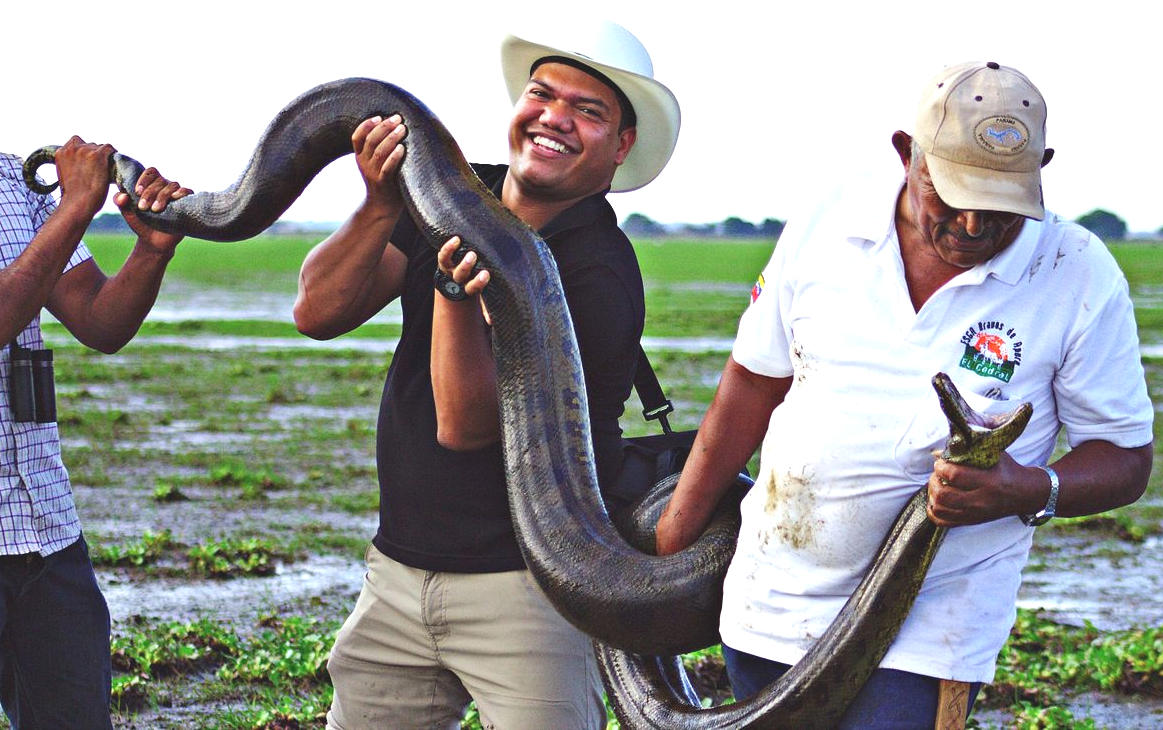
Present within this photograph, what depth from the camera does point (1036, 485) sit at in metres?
2.86

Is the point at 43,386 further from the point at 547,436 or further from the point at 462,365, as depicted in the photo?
the point at 547,436

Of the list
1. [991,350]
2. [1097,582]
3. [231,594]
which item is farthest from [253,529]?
[991,350]

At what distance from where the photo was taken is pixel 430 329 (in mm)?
3746

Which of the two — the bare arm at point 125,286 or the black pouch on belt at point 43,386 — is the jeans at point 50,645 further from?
the bare arm at point 125,286

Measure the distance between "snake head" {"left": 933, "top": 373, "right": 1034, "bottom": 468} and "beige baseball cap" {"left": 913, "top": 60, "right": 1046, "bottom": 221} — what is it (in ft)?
1.37

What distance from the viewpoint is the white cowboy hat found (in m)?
3.65

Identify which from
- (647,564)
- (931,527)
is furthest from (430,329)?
(931,527)

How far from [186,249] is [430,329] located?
94527 millimetres

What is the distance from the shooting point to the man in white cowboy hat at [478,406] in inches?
142

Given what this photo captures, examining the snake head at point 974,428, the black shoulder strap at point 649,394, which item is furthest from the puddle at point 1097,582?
the snake head at point 974,428

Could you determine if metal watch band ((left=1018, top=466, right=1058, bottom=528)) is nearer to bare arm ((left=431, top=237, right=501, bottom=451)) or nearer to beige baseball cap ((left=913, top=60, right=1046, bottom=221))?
beige baseball cap ((left=913, top=60, right=1046, bottom=221))

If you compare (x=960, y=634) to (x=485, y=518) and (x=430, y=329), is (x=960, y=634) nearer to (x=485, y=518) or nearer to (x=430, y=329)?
(x=485, y=518)

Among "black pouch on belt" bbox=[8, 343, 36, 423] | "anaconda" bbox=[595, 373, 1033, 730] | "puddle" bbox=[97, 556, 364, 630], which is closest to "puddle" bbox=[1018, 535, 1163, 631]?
"puddle" bbox=[97, 556, 364, 630]

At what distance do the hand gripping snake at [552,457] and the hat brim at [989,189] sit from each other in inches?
43.5
